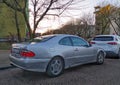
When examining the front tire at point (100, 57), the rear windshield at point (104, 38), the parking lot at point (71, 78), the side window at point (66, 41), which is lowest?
the parking lot at point (71, 78)

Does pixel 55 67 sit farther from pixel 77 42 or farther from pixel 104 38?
pixel 104 38

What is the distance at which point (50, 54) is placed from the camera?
6.90 m

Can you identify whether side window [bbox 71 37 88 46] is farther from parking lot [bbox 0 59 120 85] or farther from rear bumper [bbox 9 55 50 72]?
rear bumper [bbox 9 55 50 72]

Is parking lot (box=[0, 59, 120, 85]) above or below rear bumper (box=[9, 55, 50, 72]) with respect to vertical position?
below

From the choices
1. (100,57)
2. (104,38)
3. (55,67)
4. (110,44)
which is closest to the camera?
(55,67)

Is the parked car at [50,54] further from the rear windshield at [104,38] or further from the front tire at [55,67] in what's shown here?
the rear windshield at [104,38]

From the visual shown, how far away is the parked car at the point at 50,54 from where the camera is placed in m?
6.62

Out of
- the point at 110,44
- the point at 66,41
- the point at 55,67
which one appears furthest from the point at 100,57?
the point at 55,67

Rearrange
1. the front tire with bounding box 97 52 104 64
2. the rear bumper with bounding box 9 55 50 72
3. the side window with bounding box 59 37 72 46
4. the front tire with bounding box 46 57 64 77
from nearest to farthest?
1. the rear bumper with bounding box 9 55 50 72
2. the front tire with bounding box 46 57 64 77
3. the side window with bounding box 59 37 72 46
4. the front tire with bounding box 97 52 104 64

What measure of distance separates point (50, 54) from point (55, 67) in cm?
54

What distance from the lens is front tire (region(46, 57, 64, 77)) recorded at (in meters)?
6.96

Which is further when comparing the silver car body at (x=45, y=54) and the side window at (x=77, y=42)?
the side window at (x=77, y=42)

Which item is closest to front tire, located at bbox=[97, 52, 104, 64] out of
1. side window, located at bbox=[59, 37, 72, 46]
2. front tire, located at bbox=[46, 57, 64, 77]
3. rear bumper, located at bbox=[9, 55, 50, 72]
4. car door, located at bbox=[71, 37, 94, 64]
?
car door, located at bbox=[71, 37, 94, 64]

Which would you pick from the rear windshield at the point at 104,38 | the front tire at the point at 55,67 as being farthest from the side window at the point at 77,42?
the rear windshield at the point at 104,38
